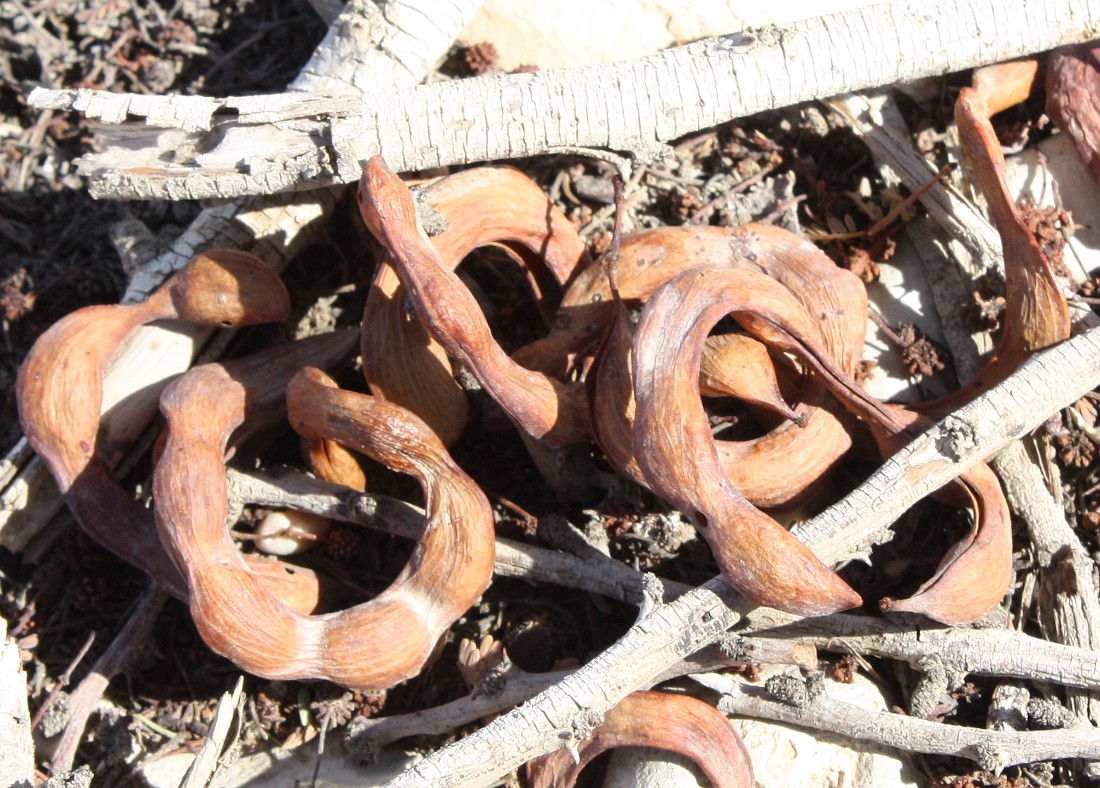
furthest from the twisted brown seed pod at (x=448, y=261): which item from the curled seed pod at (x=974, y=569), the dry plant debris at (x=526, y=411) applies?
the curled seed pod at (x=974, y=569)

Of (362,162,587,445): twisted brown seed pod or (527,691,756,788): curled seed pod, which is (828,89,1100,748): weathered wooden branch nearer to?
(527,691,756,788): curled seed pod

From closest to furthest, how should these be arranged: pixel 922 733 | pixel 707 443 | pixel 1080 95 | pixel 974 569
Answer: pixel 707 443 → pixel 974 569 → pixel 922 733 → pixel 1080 95

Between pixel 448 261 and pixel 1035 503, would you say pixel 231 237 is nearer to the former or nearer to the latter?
pixel 448 261

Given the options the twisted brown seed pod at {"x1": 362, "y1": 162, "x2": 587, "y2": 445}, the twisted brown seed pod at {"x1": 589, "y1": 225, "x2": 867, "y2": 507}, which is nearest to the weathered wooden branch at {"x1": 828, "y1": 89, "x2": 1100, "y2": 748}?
the twisted brown seed pod at {"x1": 589, "y1": 225, "x2": 867, "y2": 507}

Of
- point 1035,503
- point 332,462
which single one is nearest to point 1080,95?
point 1035,503

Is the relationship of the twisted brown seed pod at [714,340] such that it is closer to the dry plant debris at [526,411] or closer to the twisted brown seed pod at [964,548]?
the dry plant debris at [526,411]
